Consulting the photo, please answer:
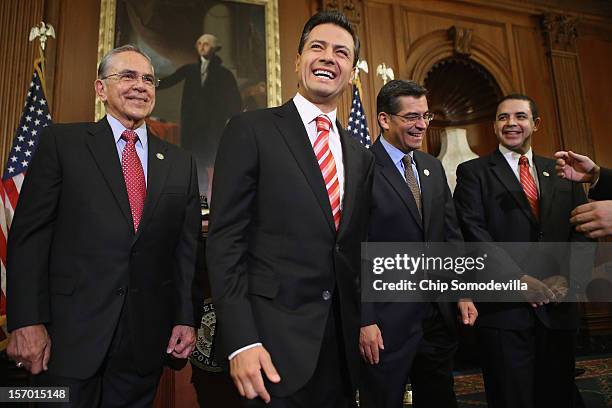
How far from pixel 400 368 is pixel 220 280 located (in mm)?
1084

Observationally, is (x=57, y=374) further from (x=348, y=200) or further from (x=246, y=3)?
(x=246, y=3)

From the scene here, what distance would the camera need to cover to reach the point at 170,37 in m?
4.55

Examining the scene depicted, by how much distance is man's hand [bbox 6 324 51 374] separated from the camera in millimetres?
1456

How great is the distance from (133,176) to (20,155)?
213 centimetres

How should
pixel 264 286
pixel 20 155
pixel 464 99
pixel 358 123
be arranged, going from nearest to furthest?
pixel 264 286 < pixel 20 155 < pixel 358 123 < pixel 464 99

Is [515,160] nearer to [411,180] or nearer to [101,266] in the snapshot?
[411,180]

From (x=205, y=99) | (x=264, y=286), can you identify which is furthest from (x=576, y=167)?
(x=205, y=99)

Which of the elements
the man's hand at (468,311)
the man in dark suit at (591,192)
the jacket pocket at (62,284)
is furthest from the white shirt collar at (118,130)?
the man in dark suit at (591,192)

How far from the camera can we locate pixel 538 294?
212 centimetres

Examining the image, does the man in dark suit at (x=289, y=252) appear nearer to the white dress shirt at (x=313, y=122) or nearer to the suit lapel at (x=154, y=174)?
the white dress shirt at (x=313, y=122)

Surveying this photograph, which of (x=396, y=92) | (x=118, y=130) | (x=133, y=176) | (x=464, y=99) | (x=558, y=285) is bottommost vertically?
(x=558, y=285)

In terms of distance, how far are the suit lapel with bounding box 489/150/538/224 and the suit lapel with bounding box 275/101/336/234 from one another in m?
1.45

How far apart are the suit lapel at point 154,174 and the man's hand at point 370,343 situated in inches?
37.6

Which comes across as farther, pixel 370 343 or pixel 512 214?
pixel 512 214
